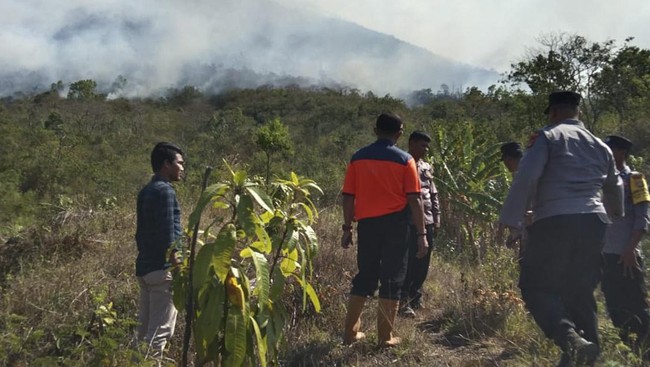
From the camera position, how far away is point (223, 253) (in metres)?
2.18

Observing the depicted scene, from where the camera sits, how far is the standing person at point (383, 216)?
3.74 m

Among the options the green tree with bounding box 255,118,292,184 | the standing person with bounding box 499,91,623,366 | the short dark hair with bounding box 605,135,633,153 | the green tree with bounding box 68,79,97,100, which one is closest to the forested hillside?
the standing person with bounding box 499,91,623,366

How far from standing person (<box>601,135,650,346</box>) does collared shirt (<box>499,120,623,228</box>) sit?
26.1 inches

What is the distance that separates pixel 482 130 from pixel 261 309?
7.10 metres

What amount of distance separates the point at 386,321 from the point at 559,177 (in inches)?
55.6

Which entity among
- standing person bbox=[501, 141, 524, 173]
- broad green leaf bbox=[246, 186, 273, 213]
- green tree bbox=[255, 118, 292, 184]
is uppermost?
green tree bbox=[255, 118, 292, 184]

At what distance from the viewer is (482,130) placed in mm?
8688

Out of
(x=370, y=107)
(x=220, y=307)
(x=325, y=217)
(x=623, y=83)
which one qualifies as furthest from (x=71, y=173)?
(x=370, y=107)

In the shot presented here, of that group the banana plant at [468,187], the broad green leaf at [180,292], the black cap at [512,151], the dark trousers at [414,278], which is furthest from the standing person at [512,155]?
the broad green leaf at [180,292]

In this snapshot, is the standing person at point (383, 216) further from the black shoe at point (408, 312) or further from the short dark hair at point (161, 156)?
the short dark hair at point (161, 156)

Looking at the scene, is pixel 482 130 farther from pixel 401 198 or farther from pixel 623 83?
pixel 623 83

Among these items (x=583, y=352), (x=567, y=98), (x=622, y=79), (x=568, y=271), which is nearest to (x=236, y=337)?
(x=583, y=352)

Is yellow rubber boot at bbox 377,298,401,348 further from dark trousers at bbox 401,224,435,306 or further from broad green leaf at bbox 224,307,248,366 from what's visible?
broad green leaf at bbox 224,307,248,366

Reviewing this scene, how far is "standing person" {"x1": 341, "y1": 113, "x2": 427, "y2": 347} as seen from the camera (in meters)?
3.74
